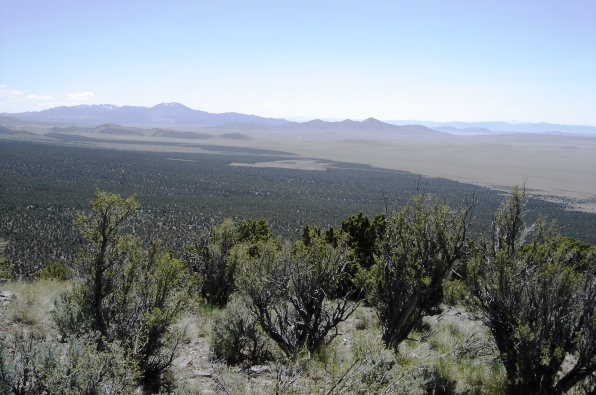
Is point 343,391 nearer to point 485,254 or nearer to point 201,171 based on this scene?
point 485,254

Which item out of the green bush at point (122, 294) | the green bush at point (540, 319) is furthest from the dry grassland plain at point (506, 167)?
the green bush at point (122, 294)

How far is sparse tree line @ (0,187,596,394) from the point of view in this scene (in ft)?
20.2

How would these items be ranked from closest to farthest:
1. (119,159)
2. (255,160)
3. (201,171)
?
(201,171) → (119,159) → (255,160)

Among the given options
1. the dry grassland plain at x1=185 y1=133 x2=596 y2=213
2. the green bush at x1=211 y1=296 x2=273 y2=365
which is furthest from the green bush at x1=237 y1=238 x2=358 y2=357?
the dry grassland plain at x1=185 y1=133 x2=596 y2=213

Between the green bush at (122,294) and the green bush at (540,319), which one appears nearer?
the green bush at (540,319)

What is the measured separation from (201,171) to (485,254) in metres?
108

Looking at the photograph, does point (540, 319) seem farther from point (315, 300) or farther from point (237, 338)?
point (237, 338)

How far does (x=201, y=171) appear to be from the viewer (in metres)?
112

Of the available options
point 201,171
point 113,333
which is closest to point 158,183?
point 201,171

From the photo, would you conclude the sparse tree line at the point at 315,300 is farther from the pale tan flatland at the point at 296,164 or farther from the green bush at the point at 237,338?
the pale tan flatland at the point at 296,164

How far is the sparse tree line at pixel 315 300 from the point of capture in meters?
6.14

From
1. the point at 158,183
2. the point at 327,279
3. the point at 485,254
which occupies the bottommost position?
the point at 158,183

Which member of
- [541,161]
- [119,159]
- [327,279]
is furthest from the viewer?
[541,161]

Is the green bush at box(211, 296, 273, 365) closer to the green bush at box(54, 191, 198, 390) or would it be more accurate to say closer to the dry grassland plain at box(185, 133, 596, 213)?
the green bush at box(54, 191, 198, 390)
